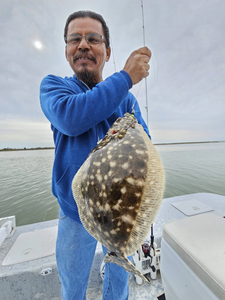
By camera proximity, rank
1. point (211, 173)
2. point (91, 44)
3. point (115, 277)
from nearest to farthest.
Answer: point (91, 44) → point (115, 277) → point (211, 173)

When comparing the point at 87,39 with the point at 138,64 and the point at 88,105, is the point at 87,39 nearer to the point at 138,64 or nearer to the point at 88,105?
the point at 138,64

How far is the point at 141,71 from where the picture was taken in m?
0.90

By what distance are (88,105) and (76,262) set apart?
4.74 feet

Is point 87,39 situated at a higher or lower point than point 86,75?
higher

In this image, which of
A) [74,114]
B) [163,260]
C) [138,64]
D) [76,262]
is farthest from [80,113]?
[163,260]

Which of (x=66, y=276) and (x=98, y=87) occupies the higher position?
(x=98, y=87)

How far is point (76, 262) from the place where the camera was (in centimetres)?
134

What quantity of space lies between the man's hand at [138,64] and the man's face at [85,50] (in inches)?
15.7

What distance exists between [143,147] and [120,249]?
1.64 feet

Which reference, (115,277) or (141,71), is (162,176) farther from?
(115,277)

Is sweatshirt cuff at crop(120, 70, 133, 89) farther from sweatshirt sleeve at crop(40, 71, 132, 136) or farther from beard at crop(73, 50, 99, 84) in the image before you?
beard at crop(73, 50, 99, 84)

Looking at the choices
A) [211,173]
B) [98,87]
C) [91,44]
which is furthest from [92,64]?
[211,173]

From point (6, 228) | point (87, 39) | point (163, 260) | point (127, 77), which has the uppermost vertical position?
point (87, 39)

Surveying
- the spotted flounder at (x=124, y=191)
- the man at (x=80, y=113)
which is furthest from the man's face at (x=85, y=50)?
the spotted flounder at (x=124, y=191)
